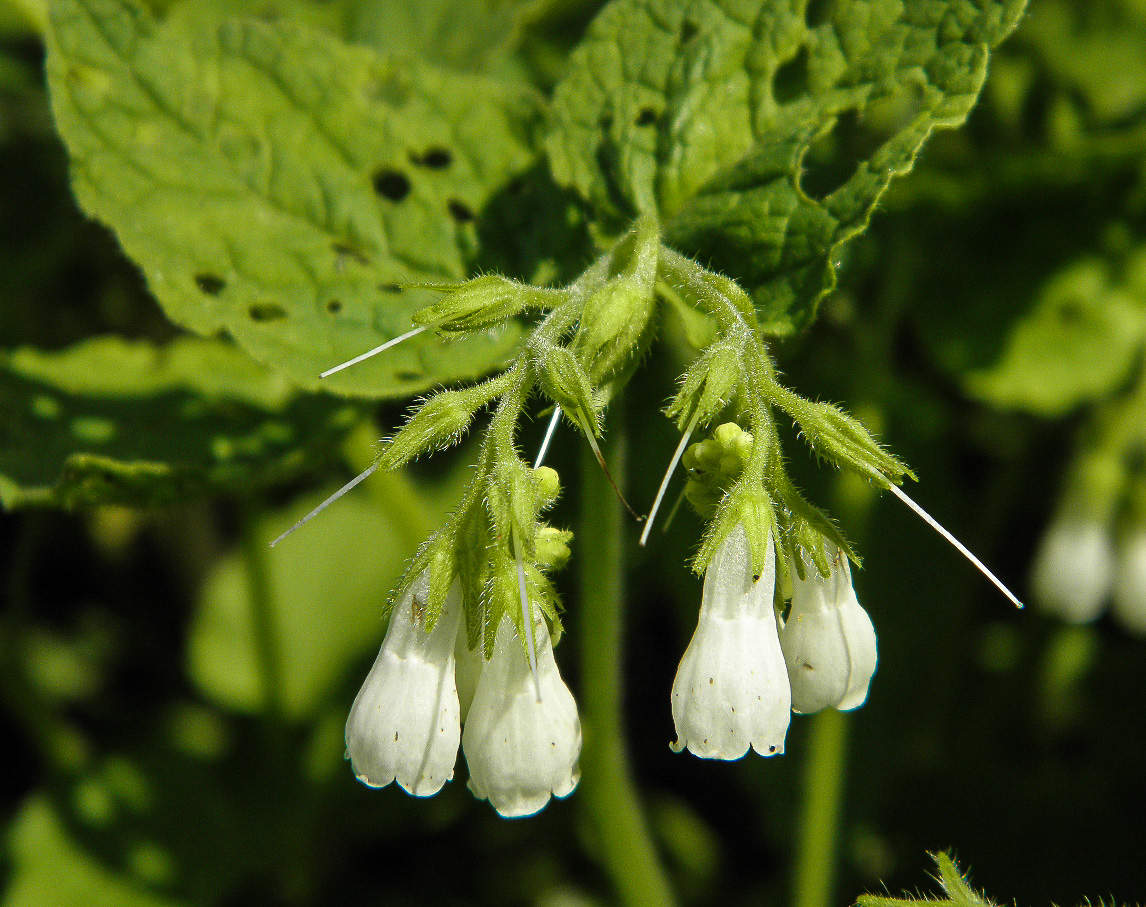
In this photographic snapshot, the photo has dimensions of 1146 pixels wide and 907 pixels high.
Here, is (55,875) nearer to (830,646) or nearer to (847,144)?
(830,646)

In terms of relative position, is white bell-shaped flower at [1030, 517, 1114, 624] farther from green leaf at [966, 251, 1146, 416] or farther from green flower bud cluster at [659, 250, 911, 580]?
green flower bud cluster at [659, 250, 911, 580]

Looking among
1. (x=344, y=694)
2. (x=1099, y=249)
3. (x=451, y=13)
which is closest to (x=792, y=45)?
(x=1099, y=249)

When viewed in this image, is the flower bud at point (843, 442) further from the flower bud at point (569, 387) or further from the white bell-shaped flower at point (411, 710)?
the white bell-shaped flower at point (411, 710)

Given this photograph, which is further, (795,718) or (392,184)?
(795,718)

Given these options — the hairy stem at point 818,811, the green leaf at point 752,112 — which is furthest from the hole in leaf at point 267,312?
the hairy stem at point 818,811

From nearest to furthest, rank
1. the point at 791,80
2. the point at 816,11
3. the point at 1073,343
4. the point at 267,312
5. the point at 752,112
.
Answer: the point at 752,112
the point at 267,312
the point at 791,80
the point at 816,11
the point at 1073,343

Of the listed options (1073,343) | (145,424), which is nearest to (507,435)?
(145,424)
